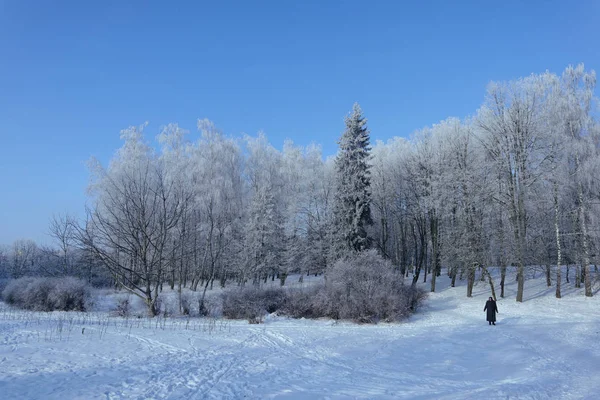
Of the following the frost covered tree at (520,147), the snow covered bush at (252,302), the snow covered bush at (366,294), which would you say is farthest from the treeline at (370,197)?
the snow covered bush at (366,294)

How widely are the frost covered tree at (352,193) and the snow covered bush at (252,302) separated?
288 inches

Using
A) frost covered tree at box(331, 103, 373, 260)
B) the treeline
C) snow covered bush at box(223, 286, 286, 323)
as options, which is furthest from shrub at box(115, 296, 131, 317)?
frost covered tree at box(331, 103, 373, 260)

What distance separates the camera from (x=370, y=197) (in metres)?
27.5

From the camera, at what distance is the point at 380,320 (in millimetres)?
18719

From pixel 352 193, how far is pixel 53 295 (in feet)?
63.5

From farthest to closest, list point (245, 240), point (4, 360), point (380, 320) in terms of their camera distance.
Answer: point (245, 240) → point (380, 320) → point (4, 360)

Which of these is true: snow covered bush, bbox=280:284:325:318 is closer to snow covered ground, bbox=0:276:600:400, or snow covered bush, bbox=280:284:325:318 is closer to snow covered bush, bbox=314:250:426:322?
snow covered bush, bbox=314:250:426:322

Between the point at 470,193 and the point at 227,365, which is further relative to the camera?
the point at 470,193

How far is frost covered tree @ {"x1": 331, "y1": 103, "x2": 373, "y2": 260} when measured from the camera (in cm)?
2706

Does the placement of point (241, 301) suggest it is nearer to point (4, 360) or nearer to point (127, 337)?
point (127, 337)

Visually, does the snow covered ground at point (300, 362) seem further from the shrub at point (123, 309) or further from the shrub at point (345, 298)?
the shrub at point (123, 309)

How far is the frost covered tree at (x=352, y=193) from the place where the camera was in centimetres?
2706

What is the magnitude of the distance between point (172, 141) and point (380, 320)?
2820 cm

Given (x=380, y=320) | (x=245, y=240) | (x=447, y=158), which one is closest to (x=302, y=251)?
(x=245, y=240)
